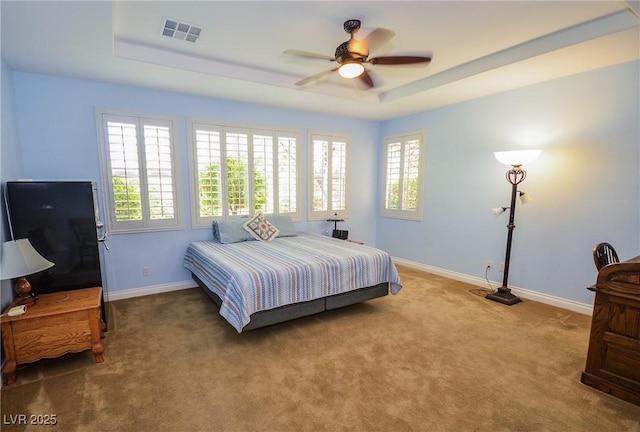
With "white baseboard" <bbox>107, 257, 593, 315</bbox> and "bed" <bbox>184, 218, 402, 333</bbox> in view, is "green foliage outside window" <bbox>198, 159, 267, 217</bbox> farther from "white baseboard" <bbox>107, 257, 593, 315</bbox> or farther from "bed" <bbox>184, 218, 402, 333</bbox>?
"white baseboard" <bbox>107, 257, 593, 315</bbox>

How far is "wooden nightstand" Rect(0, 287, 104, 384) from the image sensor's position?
6.94 feet

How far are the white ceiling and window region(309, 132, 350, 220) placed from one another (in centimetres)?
139

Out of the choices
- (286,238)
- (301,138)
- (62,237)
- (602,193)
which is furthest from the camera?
(301,138)

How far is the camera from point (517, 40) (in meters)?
2.77

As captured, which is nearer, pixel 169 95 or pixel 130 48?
pixel 130 48

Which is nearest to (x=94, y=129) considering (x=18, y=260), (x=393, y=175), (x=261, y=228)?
(x=18, y=260)

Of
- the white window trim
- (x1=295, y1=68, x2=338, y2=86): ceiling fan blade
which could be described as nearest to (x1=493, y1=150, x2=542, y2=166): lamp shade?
the white window trim

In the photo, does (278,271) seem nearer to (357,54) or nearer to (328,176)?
(357,54)

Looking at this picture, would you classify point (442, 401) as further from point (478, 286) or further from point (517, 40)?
point (517, 40)

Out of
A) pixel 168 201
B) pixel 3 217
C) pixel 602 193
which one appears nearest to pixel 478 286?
pixel 602 193

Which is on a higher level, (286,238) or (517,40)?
(517,40)

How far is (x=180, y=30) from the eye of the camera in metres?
2.63

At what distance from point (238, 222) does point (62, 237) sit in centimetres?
192

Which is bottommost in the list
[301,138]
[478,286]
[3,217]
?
[478,286]
